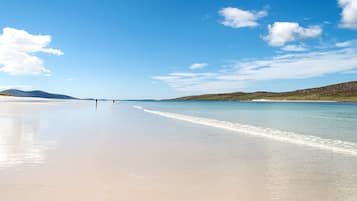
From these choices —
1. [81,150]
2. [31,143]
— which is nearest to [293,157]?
[81,150]

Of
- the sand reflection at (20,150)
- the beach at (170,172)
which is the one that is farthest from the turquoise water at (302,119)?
the sand reflection at (20,150)

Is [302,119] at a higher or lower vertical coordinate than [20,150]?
lower

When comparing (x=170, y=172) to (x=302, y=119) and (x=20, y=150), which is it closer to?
(x=20, y=150)

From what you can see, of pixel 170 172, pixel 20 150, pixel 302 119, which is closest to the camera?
pixel 170 172

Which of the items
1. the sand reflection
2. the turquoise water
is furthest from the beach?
the turquoise water

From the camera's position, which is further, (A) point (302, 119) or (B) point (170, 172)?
(A) point (302, 119)

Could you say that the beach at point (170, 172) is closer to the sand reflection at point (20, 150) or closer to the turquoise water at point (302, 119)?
the sand reflection at point (20, 150)

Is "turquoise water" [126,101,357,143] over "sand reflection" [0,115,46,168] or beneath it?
beneath

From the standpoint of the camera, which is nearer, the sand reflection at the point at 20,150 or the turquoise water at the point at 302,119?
the sand reflection at the point at 20,150

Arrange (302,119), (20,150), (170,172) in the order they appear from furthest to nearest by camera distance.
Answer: (302,119), (20,150), (170,172)

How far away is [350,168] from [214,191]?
516 centimetres

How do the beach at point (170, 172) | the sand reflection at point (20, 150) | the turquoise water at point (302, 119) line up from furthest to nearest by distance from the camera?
the turquoise water at point (302, 119) < the sand reflection at point (20, 150) < the beach at point (170, 172)

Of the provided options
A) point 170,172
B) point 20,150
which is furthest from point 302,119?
point 20,150

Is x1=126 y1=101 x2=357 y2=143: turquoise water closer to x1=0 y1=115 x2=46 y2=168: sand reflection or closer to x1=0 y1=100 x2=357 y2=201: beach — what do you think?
x1=0 y1=100 x2=357 y2=201: beach
